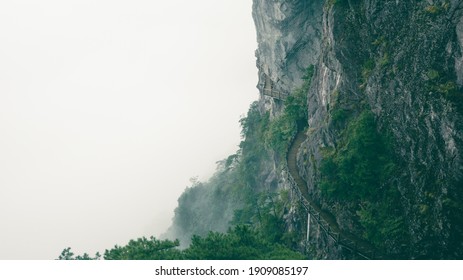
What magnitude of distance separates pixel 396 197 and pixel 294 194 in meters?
11.1

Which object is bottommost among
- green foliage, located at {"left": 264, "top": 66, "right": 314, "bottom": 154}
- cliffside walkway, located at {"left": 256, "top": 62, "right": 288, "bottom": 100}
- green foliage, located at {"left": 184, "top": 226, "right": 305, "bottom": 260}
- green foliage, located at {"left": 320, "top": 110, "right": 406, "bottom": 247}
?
green foliage, located at {"left": 184, "top": 226, "right": 305, "bottom": 260}

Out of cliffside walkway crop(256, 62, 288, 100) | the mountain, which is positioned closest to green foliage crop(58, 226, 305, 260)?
the mountain

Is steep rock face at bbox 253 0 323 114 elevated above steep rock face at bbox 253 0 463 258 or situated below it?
above

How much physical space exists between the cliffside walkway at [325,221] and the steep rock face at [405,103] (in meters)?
0.52

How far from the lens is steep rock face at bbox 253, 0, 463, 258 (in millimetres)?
22719

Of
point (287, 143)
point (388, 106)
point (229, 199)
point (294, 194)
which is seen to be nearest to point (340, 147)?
point (388, 106)

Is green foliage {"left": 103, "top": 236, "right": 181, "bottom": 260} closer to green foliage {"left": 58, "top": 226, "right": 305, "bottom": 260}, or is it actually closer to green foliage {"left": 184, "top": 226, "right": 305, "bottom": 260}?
green foliage {"left": 58, "top": 226, "right": 305, "bottom": 260}

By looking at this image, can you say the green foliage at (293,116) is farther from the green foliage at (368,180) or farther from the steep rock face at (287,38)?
A: the green foliage at (368,180)

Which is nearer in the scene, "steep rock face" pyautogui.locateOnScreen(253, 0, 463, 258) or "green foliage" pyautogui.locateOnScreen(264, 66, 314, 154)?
"steep rock face" pyautogui.locateOnScreen(253, 0, 463, 258)

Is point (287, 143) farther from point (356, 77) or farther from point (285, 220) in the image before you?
point (356, 77)

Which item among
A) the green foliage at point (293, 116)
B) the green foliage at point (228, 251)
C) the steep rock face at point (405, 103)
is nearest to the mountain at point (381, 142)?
the steep rock face at point (405, 103)

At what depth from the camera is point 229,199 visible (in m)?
66.8

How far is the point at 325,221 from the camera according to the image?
3042 centimetres

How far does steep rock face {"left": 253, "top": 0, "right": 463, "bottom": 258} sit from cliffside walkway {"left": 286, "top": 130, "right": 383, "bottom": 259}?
517mm
